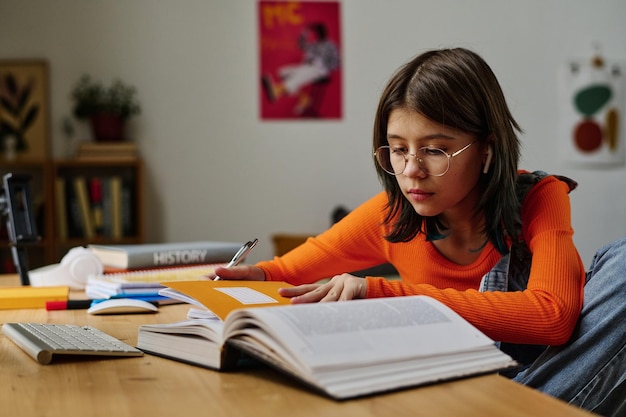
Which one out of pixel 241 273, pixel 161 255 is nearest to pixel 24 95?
pixel 161 255

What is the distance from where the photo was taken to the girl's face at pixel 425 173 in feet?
4.28

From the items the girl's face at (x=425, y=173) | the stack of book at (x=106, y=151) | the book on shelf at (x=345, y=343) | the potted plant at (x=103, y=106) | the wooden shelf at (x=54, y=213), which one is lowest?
the wooden shelf at (x=54, y=213)

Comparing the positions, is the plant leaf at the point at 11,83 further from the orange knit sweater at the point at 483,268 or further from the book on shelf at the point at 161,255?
the orange knit sweater at the point at 483,268

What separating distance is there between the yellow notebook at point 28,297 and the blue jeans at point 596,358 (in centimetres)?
93

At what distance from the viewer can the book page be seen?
81 cm

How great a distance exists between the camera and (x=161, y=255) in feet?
5.87

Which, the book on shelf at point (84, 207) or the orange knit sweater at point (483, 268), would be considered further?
the book on shelf at point (84, 207)

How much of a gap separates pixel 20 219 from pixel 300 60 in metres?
2.72

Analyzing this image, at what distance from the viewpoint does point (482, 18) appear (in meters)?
4.50

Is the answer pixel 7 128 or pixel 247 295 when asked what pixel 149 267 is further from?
pixel 7 128

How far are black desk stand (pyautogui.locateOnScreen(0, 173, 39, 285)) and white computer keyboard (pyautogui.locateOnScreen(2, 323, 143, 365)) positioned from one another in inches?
25.8

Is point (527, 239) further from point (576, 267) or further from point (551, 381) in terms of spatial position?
point (551, 381)

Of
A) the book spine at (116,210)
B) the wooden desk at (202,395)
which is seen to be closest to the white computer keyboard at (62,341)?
the wooden desk at (202,395)

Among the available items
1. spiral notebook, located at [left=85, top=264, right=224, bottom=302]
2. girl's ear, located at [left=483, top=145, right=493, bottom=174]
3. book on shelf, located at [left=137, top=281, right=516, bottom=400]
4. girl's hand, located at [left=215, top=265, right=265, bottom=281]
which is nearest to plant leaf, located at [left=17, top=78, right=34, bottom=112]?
spiral notebook, located at [left=85, top=264, right=224, bottom=302]
